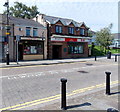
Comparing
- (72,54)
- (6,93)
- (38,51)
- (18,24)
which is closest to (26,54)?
(38,51)

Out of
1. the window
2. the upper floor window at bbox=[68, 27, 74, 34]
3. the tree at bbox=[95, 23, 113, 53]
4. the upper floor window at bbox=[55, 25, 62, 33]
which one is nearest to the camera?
the upper floor window at bbox=[55, 25, 62, 33]

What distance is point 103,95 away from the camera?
5578 millimetres

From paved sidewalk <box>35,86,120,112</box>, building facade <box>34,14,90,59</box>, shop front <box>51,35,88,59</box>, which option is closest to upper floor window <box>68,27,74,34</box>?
building facade <box>34,14,90,59</box>

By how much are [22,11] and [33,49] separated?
2861 centimetres

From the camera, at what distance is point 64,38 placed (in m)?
24.5

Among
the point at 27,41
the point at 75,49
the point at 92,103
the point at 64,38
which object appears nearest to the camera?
the point at 92,103

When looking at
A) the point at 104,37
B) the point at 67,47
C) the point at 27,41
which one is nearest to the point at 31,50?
the point at 27,41

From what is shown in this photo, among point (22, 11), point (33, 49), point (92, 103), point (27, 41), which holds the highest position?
point (22, 11)

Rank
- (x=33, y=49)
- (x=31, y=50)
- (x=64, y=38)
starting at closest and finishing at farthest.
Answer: (x=31, y=50), (x=33, y=49), (x=64, y=38)

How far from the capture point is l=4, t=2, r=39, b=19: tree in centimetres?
4450

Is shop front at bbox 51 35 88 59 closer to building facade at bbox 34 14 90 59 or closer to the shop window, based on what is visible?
building facade at bbox 34 14 90 59

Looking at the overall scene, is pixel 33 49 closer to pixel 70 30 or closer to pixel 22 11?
pixel 70 30

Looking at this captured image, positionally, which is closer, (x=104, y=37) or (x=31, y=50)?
(x=31, y=50)

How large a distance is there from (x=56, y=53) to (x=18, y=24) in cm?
876
